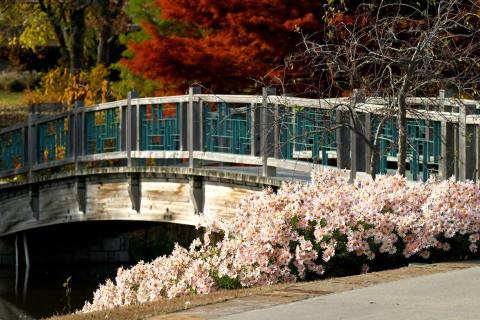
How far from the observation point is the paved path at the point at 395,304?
915 cm

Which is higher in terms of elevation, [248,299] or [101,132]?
[101,132]

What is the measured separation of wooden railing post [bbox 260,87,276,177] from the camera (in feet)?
60.4

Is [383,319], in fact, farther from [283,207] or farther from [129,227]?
[129,227]

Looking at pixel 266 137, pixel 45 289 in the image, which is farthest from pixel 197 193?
pixel 45 289

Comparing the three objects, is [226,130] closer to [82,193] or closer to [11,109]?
[82,193]

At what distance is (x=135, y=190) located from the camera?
22.2 meters

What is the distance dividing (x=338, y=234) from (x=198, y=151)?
8.05m

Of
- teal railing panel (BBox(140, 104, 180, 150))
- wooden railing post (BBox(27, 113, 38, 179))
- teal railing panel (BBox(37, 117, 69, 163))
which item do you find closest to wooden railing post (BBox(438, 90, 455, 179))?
teal railing panel (BBox(140, 104, 180, 150))

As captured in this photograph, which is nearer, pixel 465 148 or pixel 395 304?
pixel 395 304

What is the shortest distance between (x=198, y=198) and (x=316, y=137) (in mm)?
2932

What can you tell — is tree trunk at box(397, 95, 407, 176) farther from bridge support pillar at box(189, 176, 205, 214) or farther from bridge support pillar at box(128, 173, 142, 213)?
bridge support pillar at box(128, 173, 142, 213)

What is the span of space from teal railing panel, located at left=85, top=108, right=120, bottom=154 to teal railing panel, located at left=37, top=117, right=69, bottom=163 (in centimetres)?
61

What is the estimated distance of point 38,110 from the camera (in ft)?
86.6

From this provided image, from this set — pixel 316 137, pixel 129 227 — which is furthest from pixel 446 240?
pixel 129 227
